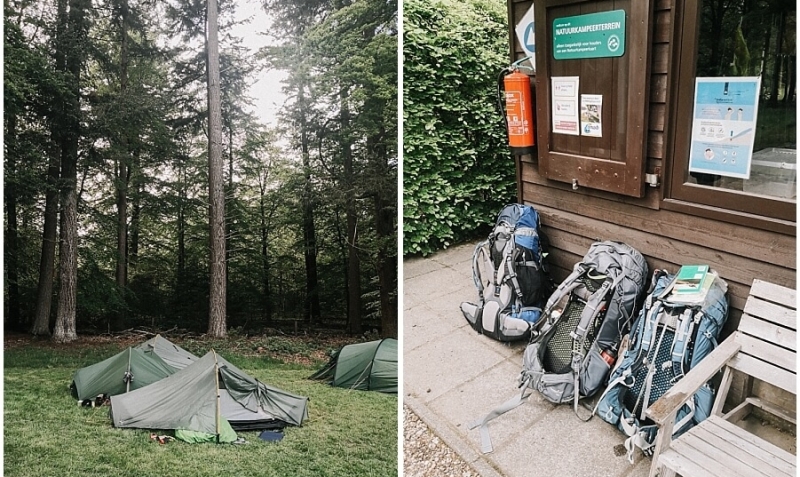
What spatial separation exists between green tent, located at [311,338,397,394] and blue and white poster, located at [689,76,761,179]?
1866 mm

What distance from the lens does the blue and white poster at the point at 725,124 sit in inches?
89.4

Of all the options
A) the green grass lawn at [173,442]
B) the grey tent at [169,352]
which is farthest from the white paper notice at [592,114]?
the grey tent at [169,352]

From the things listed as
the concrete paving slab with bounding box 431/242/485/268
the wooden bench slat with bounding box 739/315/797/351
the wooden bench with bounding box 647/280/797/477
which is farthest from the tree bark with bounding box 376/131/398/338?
the wooden bench slat with bounding box 739/315/797/351

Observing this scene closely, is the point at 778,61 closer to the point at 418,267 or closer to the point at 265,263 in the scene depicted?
the point at 265,263

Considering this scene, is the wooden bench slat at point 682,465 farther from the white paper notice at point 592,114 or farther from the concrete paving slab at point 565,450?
the white paper notice at point 592,114

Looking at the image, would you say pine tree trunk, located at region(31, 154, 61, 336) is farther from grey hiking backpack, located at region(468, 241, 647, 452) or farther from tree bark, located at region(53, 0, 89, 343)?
grey hiking backpack, located at region(468, 241, 647, 452)

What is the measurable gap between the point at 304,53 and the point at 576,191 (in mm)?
1677

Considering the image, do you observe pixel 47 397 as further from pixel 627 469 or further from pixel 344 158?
pixel 627 469

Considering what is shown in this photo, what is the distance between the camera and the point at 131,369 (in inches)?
114

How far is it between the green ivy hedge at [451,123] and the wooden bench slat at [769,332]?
265cm

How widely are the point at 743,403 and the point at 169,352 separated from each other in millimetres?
2727

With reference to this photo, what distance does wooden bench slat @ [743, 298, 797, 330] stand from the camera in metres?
2.00

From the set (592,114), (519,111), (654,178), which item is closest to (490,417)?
(654,178)

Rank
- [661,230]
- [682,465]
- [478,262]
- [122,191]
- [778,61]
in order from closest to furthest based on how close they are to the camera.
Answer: [682,465] → [778,61] → [661,230] → [122,191] → [478,262]
